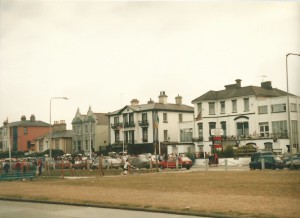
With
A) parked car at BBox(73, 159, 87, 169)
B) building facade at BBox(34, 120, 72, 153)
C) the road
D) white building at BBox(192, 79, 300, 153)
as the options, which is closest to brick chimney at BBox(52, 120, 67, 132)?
building facade at BBox(34, 120, 72, 153)

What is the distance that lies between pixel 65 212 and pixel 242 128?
176 feet

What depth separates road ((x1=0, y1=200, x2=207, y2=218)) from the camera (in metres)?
14.1

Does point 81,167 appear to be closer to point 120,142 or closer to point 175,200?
point 120,142

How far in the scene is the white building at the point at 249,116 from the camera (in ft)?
199

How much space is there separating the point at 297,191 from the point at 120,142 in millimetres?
65973

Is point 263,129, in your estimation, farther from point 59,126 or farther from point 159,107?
point 59,126

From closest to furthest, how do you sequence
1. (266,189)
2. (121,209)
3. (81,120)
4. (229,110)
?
1. (121,209)
2. (266,189)
3. (229,110)
4. (81,120)

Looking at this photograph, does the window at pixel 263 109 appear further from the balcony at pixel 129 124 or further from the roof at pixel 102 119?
the roof at pixel 102 119

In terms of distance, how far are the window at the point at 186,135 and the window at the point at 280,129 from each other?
16.2m

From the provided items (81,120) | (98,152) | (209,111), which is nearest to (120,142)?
(98,152)

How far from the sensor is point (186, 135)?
75000mm

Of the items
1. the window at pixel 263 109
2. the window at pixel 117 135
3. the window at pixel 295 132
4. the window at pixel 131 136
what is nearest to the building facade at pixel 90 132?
the window at pixel 117 135

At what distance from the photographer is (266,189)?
63.8ft

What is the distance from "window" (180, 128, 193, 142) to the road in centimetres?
5780
